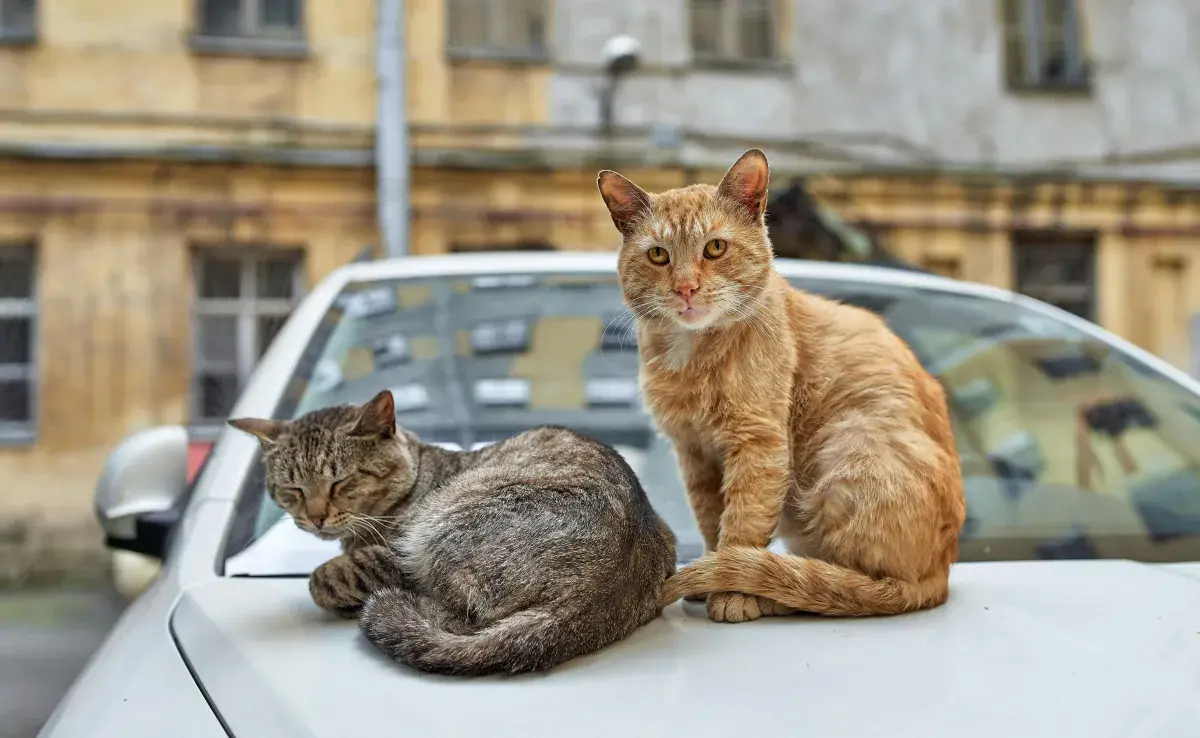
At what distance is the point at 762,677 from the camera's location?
0.74m

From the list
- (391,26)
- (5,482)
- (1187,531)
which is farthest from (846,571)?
(391,26)

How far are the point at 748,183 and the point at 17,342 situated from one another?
12.0 feet

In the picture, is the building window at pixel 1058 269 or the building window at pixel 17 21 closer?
the building window at pixel 17 21

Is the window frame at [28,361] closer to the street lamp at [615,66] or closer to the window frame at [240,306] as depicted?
the window frame at [240,306]

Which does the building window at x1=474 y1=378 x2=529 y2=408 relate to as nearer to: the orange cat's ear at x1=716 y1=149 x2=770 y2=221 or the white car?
the white car

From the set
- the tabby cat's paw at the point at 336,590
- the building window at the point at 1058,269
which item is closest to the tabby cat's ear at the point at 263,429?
the tabby cat's paw at the point at 336,590

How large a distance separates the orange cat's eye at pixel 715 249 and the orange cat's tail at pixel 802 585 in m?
0.35

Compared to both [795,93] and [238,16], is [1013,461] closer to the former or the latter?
[795,93]

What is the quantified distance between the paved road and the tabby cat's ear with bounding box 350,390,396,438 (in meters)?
1.10

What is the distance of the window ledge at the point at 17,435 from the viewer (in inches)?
134

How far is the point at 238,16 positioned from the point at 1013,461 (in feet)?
13.2

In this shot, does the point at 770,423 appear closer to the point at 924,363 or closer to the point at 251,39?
the point at 924,363

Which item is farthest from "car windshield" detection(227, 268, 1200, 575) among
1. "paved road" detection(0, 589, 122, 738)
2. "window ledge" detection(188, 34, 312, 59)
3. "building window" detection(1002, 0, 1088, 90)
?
"building window" detection(1002, 0, 1088, 90)

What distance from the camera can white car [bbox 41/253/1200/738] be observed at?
69cm
